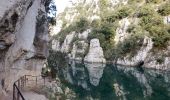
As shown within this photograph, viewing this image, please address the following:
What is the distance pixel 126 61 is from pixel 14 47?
56.2 meters

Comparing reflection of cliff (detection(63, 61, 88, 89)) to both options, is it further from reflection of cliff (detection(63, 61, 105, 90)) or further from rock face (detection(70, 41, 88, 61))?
rock face (detection(70, 41, 88, 61))

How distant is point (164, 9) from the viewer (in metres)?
73.5

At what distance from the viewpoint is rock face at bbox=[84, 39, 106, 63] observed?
276ft

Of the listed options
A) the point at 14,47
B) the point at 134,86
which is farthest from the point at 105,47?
the point at 14,47

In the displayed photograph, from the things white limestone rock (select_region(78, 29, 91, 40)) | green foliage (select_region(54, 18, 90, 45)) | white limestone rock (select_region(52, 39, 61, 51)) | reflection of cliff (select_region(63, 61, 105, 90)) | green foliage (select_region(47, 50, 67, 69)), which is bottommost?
reflection of cliff (select_region(63, 61, 105, 90))

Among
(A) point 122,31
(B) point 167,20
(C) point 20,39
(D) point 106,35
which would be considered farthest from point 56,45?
(C) point 20,39

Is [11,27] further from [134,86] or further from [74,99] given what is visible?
[134,86]

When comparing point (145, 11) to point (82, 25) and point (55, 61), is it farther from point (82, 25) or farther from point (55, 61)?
point (55, 61)

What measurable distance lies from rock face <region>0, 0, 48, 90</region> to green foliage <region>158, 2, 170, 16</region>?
4990 centimetres

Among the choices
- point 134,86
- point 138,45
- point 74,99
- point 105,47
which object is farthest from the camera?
point 105,47

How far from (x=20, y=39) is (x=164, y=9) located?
58.1 metres

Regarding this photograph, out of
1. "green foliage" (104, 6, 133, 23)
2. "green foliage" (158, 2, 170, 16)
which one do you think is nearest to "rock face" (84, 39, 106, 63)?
"green foliage" (104, 6, 133, 23)

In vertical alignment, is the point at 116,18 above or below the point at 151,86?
above

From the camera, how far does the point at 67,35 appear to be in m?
106
